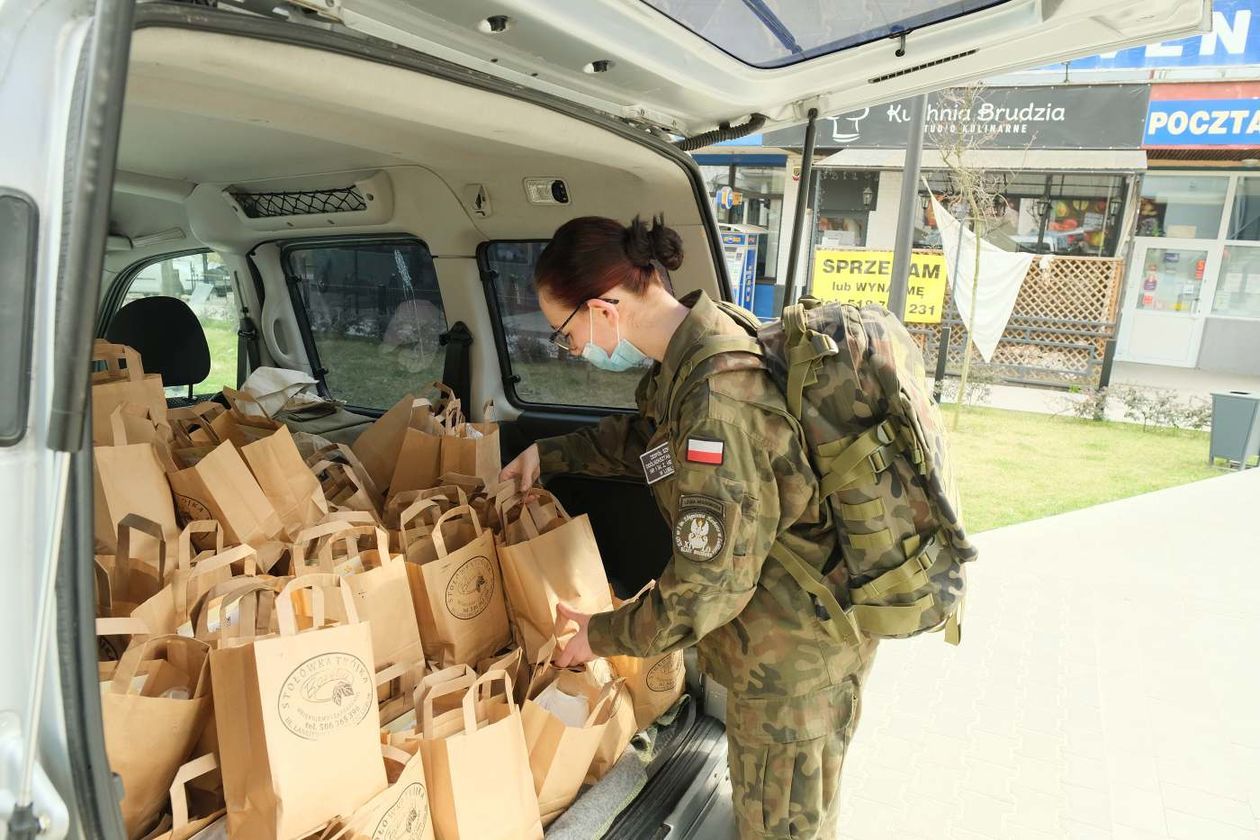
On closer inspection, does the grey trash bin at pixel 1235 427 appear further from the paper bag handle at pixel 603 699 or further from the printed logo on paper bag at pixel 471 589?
the printed logo on paper bag at pixel 471 589

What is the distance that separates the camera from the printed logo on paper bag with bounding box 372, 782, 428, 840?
4.55 ft

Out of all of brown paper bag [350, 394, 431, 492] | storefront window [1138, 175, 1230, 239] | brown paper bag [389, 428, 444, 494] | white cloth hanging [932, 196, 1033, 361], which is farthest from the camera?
storefront window [1138, 175, 1230, 239]

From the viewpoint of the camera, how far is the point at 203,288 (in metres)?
4.16

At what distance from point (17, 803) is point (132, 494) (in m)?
1.13

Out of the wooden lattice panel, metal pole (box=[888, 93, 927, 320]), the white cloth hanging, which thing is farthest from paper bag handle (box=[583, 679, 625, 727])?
the wooden lattice panel

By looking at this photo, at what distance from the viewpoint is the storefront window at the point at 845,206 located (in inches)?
467

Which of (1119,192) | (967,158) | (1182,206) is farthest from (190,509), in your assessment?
(1182,206)

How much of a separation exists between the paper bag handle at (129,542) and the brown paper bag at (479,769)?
65 centimetres

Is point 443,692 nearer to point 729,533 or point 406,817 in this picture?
point 406,817

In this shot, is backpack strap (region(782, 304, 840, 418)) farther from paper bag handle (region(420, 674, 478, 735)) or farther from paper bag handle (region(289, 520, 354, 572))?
paper bag handle (region(289, 520, 354, 572))

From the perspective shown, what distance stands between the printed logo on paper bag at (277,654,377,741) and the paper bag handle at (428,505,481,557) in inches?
18.6

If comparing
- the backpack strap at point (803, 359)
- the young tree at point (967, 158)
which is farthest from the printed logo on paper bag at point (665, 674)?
the young tree at point (967, 158)

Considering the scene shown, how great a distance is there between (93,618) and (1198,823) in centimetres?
348

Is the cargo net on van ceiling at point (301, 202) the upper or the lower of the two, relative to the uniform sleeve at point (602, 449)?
upper
